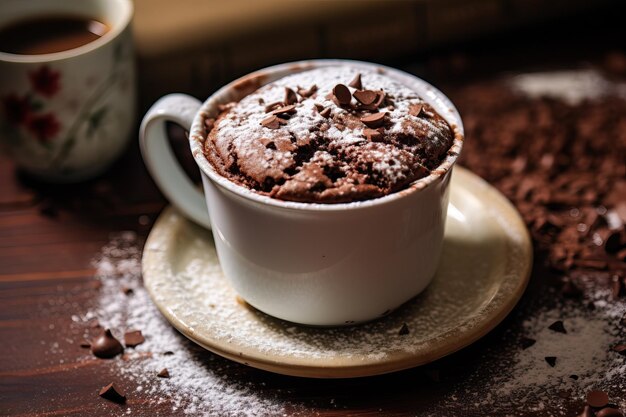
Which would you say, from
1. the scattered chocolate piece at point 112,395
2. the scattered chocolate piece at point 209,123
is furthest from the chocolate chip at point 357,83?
the scattered chocolate piece at point 112,395

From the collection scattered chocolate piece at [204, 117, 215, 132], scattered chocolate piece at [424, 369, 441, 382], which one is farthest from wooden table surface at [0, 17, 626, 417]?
scattered chocolate piece at [204, 117, 215, 132]

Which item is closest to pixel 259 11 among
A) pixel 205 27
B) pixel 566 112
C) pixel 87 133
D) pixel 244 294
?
pixel 205 27

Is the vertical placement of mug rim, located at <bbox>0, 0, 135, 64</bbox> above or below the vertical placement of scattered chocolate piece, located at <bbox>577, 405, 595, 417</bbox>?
above

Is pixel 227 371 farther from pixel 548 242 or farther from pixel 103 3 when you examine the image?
pixel 103 3

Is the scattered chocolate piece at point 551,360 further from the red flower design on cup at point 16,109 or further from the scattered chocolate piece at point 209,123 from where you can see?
the red flower design on cup at point 16,109

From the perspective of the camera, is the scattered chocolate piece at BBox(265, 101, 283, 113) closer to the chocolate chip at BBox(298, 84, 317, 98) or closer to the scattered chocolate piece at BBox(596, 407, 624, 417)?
the chocolate chip at BBox(298, 84, 317, 98)
